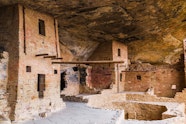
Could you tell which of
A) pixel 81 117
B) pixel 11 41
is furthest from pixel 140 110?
pixel 11 41

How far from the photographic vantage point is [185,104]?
1516 centimetres

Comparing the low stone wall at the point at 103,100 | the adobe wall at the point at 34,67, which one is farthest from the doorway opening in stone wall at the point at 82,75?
the adobe wall at the point at 34,67

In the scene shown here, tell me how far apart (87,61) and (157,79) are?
10.4 metres

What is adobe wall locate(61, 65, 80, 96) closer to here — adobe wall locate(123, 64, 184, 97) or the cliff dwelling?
→ the cliff dwelling

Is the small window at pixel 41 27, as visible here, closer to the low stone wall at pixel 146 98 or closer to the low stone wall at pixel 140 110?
the low stone wall at pixel 140 110

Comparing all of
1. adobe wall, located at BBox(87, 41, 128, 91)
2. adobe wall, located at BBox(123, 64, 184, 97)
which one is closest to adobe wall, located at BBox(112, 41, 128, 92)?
adobe wall, located at BBox(87, 41, 128, 91)

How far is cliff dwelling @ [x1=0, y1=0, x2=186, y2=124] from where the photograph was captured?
826cm

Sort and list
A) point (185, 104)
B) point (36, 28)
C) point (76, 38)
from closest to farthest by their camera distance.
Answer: point (36, 28)
point (76, 38)
point (185, 104)

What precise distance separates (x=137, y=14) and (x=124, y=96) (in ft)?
21.1

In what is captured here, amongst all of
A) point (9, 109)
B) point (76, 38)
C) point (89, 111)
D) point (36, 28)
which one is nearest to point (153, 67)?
point (76, 38)

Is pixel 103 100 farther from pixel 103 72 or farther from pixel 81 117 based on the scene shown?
pixel 81 117

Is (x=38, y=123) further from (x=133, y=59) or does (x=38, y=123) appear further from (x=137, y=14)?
(x=133, y=59)

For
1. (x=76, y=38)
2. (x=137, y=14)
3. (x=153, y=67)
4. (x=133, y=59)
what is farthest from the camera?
(x=133, y=59)

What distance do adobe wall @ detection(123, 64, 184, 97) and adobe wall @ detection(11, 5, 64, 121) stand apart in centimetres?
841
